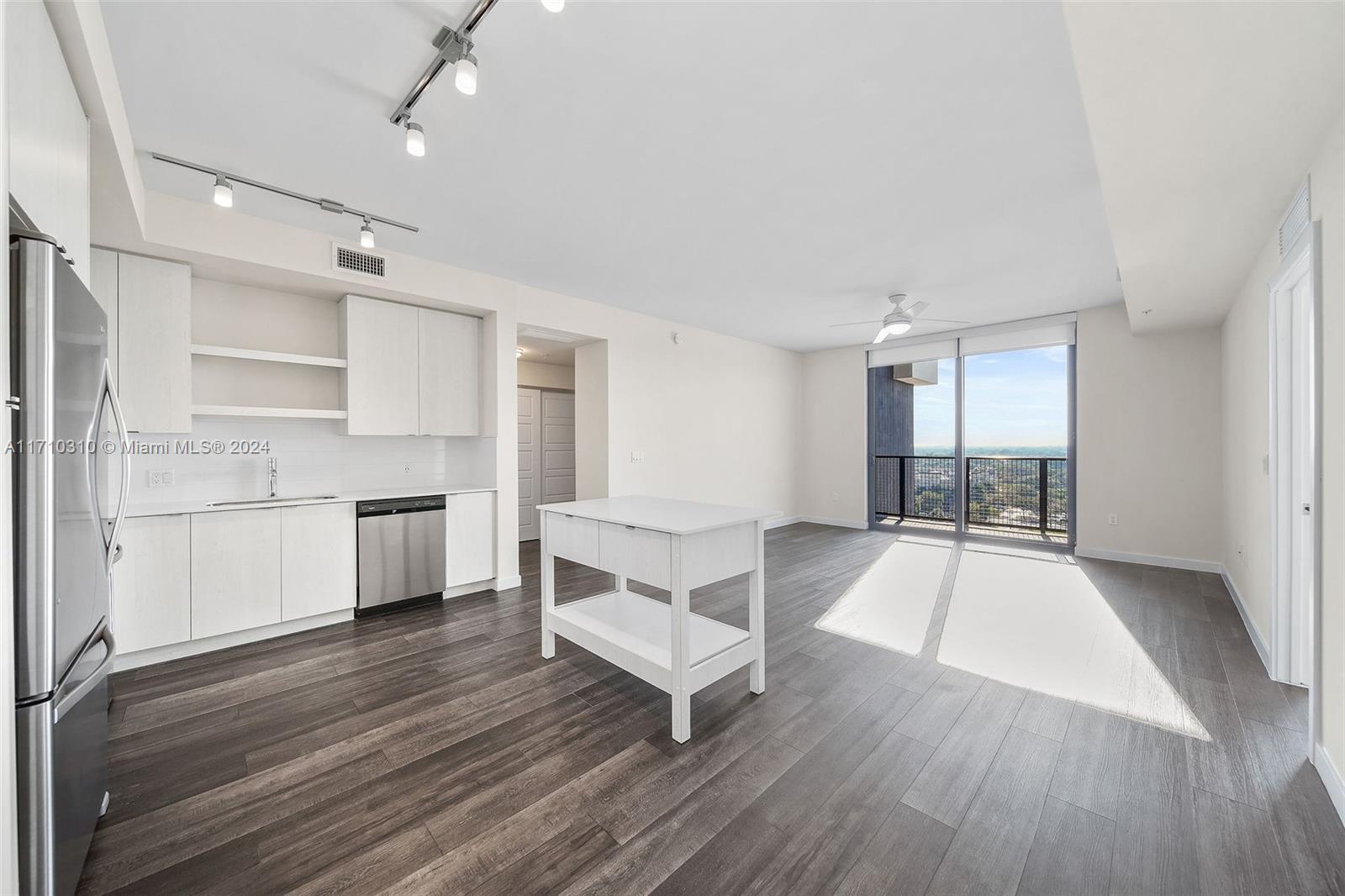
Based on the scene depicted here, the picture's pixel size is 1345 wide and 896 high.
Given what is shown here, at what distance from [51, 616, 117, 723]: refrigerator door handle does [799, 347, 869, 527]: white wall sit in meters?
7.09

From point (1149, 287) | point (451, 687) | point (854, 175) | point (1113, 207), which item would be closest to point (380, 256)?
point (451, 687)

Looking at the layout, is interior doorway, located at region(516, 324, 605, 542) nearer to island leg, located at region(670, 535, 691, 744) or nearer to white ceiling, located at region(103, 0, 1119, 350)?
white ceiling, located at region(103, 0, 1119, 350)

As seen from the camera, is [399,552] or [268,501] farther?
[399,552]

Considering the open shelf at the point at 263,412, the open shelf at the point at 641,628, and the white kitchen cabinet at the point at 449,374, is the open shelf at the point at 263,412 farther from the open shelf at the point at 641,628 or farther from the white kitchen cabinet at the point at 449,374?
the open shelf at the point at 641,628

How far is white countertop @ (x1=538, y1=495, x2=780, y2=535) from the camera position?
223cm

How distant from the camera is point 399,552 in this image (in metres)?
3.71

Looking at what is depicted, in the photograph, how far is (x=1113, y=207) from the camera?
93.0 inches

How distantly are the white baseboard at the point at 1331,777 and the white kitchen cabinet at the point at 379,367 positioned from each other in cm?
501

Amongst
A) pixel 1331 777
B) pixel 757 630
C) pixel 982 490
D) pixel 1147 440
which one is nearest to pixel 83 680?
pixel 757 630

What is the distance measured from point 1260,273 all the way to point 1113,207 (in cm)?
153

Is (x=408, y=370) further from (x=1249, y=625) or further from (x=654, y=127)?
(x=1249, y=625)

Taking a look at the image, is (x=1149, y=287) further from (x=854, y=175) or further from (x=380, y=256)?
(x=380, y=256)

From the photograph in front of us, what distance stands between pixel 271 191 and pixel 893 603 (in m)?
4.86

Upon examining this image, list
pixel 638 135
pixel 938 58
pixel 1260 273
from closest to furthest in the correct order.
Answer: pixel 938 58 → pixel 638 135 → pixel 1260 273
